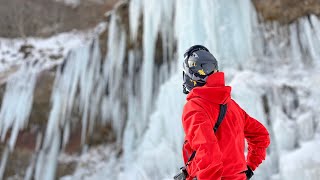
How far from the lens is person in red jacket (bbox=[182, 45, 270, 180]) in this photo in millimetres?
1867

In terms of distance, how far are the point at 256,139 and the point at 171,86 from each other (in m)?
5.38

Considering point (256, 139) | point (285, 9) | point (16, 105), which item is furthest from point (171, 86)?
point (256, 139)

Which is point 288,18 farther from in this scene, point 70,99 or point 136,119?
point 70,99

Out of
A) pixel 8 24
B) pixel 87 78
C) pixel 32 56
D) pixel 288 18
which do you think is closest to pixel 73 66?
pixel 87 78

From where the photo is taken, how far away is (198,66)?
2143 mm

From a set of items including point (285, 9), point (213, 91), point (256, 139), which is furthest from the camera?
point (285, 9)

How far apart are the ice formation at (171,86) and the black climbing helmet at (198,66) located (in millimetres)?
4212

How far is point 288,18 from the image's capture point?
762cm

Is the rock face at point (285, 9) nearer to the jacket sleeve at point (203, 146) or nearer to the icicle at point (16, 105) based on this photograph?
the icicle at point (16, 105)

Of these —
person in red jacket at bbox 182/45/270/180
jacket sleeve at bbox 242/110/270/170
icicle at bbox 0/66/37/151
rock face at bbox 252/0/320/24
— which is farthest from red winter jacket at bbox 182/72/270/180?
icicle at bbox 0/66/37/151

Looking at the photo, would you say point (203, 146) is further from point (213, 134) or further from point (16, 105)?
point (16, 105)

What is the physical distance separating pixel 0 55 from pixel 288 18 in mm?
Answer: 8148

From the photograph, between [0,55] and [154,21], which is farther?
[0,55]

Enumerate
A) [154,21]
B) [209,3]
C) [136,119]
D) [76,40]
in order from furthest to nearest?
[76,40] < [136,119] < [154,21] < [209,3]
